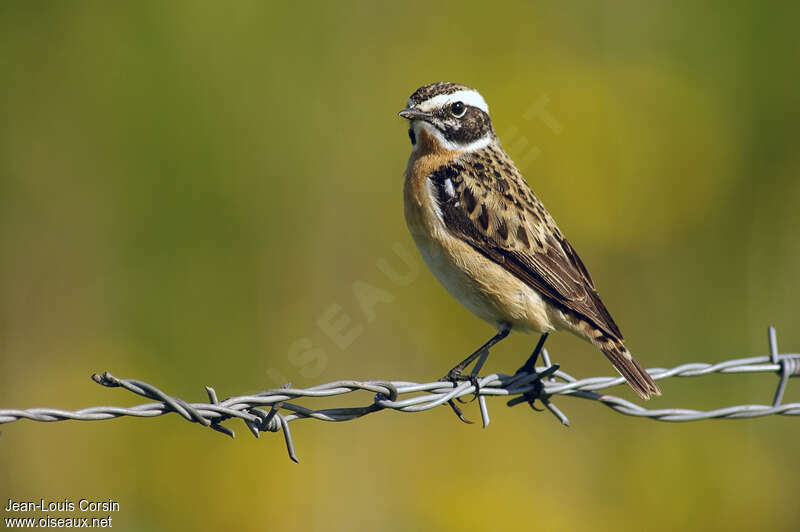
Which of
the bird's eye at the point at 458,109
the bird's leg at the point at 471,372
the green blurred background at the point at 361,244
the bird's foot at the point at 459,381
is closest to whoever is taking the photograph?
the bird's foot at the point at 459,381

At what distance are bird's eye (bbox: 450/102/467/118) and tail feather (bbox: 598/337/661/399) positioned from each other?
76.1 inches

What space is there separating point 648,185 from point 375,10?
12.4 feet

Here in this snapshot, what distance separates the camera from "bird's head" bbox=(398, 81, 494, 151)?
18.2 ft

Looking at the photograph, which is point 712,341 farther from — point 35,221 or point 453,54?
point 35,221

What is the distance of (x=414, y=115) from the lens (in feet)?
18.0

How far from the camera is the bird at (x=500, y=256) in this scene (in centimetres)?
495

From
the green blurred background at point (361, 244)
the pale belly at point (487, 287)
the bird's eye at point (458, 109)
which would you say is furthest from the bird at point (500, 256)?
the green blurred background at point (361, 244)

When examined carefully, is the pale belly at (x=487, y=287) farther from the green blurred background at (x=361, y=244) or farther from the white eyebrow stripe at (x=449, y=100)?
→ the green blurred background at (x=361, y=244)

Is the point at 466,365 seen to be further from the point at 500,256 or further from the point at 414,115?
the point at 414,115

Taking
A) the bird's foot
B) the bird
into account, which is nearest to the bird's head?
the bird

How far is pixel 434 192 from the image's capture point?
17.1 feet

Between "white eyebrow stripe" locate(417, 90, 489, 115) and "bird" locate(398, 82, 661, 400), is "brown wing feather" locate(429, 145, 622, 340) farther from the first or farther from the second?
"white eyebrow stripe" locate(417, 90, 489, 115)

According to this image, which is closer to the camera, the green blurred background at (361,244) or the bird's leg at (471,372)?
the bird's leg at (471,372)

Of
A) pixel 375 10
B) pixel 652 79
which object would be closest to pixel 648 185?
pixel 652 79
